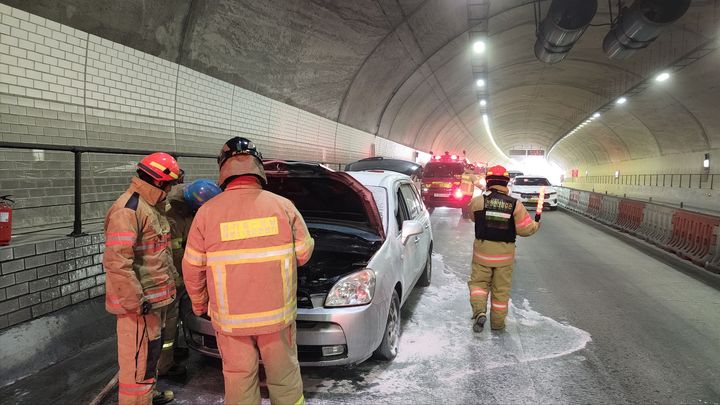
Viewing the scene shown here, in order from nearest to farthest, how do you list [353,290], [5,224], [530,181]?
[353,290] → [5,224] → [530,181]

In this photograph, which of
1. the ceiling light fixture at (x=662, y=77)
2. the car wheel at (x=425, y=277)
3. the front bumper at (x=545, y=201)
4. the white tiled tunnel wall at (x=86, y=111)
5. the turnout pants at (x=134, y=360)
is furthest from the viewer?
the front bumper at (x=545, y=201)

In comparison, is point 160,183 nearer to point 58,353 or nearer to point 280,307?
point 280,307

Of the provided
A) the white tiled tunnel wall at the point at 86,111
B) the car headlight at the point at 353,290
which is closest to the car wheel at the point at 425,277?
the car headlight at the point at 353,290

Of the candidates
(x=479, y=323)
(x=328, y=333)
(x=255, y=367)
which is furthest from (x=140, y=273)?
(x=479, y=323)

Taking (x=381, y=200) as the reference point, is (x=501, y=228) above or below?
below

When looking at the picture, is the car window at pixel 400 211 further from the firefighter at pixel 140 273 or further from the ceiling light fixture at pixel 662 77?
the ceiling light fixture at pixel 662 77

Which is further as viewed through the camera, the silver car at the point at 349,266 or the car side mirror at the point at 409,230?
the car side mirror at the point at 409,230

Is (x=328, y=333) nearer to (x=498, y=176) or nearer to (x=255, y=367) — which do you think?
(x=255, y=367)

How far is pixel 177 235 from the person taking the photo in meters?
3.74

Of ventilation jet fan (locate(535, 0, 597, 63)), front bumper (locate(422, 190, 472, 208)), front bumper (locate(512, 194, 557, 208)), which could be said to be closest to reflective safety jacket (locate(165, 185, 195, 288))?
ventilation jet fan (locate(535, 0, 597, 63))

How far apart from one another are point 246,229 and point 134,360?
132 centimetres

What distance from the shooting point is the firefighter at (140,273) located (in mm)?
2711

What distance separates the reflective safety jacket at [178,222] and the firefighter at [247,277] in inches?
52.5

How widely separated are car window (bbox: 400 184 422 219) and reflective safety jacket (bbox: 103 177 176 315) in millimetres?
3114
